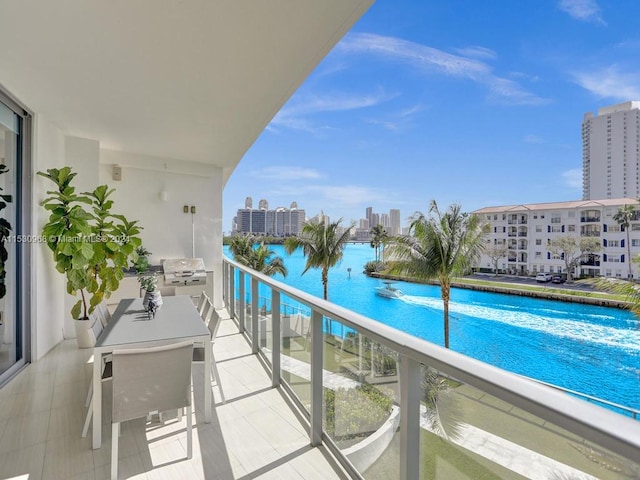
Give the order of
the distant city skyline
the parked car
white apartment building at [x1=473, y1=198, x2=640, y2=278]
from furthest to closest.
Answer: the distant city skyline < the parked car < white apartment building at [x1=473, y1=198, x2=640, y2=278]

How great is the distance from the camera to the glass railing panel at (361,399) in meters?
1.58

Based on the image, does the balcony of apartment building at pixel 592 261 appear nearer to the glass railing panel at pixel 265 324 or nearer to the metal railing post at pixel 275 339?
the glass railing panel at pixel 265 324

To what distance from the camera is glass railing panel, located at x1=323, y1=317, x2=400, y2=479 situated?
5.19 feet

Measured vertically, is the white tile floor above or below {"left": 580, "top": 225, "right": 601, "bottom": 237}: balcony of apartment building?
below

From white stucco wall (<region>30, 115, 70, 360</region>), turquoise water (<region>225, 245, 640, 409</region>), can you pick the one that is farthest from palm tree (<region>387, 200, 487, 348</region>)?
white stucco wall (<region>30, 115, 70, 360</region>)

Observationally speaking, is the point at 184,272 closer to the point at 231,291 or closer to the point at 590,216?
the point at 231,291

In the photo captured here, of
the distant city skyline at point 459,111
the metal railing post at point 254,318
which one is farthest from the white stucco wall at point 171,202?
the distant city skyline at point 459,111

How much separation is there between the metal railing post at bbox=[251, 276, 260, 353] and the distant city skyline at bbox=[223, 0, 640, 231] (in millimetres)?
26342

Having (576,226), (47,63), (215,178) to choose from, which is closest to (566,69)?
(576,226)

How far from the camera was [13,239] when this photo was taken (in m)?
3.60

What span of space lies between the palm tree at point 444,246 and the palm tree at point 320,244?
370 centimetres

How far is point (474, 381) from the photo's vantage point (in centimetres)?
104

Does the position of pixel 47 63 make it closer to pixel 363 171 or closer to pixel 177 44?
pixel 177 44

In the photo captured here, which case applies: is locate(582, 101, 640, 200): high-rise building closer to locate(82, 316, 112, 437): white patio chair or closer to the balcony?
the balcony
